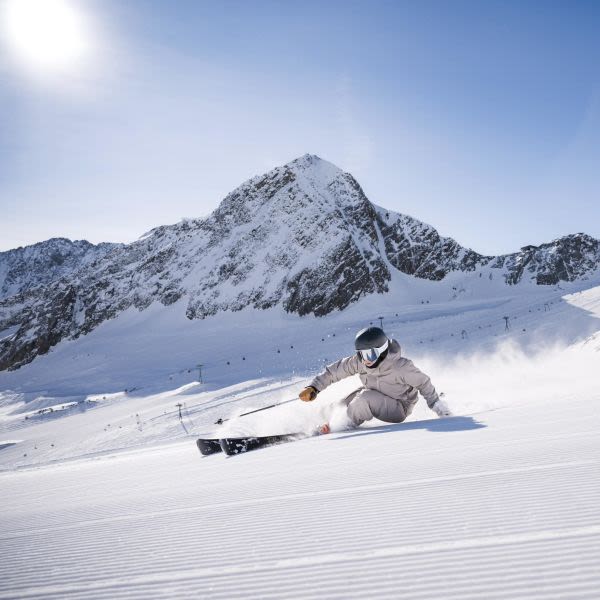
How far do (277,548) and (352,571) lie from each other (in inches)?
14.7

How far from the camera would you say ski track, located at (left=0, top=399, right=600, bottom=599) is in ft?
4.13

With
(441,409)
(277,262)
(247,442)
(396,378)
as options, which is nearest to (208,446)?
(247,442)

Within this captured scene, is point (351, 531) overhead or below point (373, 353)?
below

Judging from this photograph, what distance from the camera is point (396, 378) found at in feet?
17.1

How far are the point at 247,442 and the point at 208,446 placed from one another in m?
0.58

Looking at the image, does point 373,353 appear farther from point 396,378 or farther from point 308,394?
point 308,394

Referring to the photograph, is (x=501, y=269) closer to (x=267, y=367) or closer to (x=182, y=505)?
(x=267, y=367)

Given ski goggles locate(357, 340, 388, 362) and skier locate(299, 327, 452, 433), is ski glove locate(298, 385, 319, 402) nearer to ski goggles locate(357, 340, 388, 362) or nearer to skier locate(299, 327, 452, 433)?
skier locate(299, 327, 452, 433)

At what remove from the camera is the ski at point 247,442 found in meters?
4.67

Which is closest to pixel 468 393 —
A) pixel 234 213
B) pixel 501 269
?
pixel 234 213

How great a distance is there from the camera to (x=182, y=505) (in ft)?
7.88

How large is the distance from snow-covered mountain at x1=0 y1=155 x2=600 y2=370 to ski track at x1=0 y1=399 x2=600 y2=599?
6771cm

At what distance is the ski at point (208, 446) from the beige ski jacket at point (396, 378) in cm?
187

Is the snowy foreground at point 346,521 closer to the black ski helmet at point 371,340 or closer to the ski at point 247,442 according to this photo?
the ski at point 247,442
